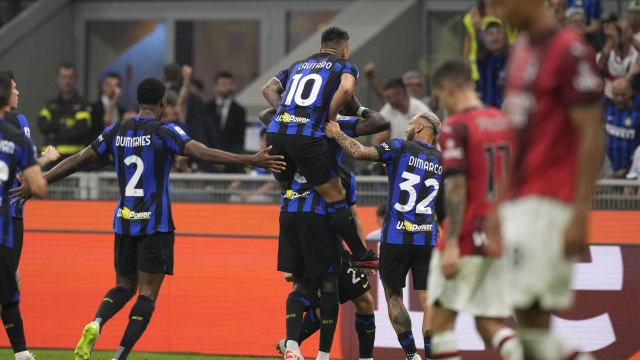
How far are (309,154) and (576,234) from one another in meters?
3.97

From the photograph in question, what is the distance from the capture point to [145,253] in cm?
750

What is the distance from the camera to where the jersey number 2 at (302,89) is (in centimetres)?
762

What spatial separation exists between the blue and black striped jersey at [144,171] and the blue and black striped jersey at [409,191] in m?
1.84

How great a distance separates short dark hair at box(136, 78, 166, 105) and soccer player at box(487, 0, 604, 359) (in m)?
4.06

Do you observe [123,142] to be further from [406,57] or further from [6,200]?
[406,57]

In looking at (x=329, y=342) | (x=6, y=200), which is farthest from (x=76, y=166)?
(x=329, y=342)

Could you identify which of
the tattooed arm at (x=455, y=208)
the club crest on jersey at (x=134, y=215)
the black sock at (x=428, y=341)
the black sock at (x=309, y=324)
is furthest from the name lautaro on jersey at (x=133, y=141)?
the tattooed arm at (x=455, y=208)

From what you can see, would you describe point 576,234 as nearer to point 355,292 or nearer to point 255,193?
point 355,292

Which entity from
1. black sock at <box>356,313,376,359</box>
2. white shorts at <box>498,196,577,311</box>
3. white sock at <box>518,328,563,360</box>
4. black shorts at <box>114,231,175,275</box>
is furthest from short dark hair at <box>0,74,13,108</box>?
white sock at <box>518,328,563,360</box>

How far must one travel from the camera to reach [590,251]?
29.3ft

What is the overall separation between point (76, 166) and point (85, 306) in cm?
271

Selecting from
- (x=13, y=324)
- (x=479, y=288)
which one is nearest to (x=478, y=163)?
(x=479, y=288)

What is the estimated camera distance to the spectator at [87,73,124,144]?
1392 centimetres

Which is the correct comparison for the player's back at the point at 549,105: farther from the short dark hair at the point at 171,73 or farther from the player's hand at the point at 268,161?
the short dark hair at the point at 171,73
